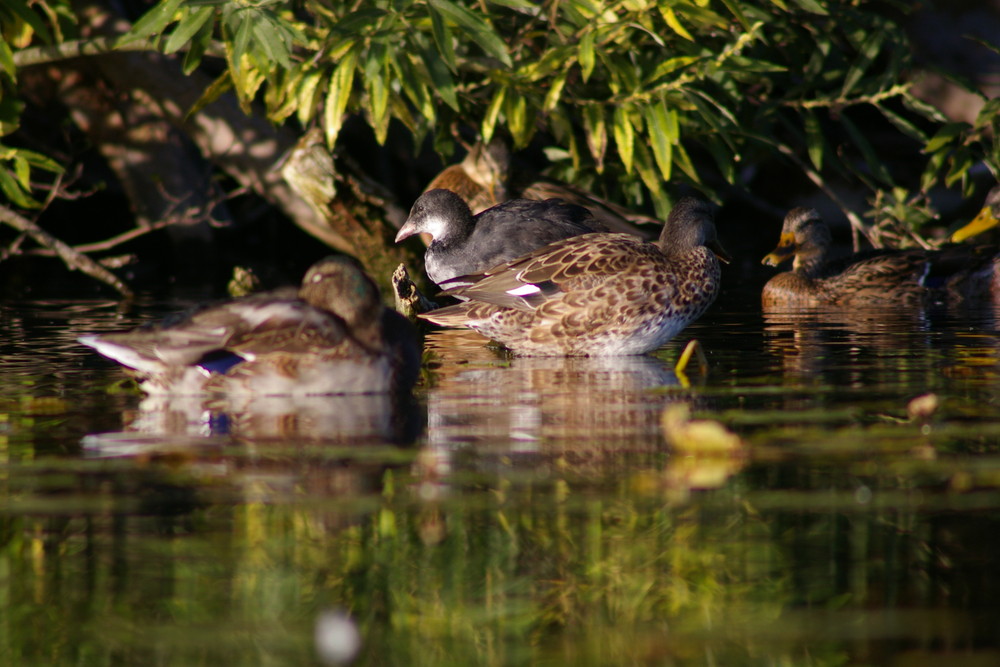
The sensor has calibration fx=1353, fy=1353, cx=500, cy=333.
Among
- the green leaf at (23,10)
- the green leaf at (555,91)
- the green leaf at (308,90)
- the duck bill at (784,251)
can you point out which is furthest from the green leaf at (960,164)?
the green leaf at (23,10)

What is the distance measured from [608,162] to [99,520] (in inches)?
335

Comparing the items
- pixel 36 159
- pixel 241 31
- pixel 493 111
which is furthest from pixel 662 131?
pixel 36 159

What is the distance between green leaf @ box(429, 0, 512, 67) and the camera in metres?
8.05

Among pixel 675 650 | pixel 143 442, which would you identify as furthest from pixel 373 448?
pixel 675 650

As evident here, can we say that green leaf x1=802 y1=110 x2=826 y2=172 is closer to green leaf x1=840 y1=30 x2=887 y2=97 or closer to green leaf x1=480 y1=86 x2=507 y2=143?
green leaf x1=840 y1=30 x2=887 y2=97

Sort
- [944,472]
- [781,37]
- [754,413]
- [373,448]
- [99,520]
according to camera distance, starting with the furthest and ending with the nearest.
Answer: [781,37] → [754,413] → [373,448] → [944,472] → [99,520]

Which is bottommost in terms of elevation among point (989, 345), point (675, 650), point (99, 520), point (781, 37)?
point (675, 650)

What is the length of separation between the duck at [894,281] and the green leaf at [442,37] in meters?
3.83

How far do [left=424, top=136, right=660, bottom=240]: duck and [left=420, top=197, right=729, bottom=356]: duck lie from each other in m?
3.06

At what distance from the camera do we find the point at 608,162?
1186 centimetres

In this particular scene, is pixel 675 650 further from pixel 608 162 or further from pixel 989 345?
pixel 608 162

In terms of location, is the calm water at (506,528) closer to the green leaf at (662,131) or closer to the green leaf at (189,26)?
the green leaf at (189,26)

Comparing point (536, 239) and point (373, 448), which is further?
point (536, 239)

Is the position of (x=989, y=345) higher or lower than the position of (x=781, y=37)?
lower
